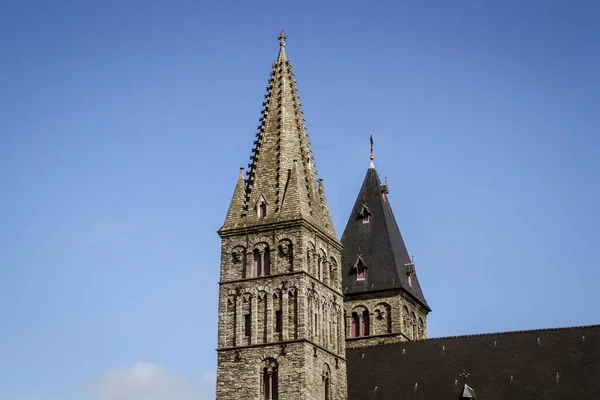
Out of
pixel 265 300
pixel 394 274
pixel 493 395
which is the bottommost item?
pixel 493 395

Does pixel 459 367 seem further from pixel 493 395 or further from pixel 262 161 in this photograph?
pixel 262 161

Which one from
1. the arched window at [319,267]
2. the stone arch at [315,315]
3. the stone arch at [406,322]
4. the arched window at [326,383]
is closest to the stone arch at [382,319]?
the stone arch at [406,322]

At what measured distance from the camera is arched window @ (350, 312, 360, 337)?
66875 mm

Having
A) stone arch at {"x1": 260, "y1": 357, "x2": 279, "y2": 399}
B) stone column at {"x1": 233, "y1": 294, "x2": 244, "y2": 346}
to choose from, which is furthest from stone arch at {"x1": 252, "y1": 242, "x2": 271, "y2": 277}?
stone arch at {"x1": 260, "y1": 357, "x2": 279, "y2": 399}

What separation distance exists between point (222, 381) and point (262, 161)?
11.5 meters

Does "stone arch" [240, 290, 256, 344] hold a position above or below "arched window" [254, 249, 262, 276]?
below

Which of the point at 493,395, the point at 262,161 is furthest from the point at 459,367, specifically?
the point at 262,161

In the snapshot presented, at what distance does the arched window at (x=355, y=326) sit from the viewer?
6688 centimetres

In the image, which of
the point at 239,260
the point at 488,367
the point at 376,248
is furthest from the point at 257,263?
the point at 376,248

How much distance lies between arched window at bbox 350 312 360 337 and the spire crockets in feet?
29.0

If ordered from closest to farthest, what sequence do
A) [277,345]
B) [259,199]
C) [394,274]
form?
[277,345], [259,199], [394,274]

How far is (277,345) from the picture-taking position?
179 ft

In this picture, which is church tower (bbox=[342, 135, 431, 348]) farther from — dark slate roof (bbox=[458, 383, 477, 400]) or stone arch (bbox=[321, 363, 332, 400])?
dark slate roof (bbox=[458, 383, 477, 400])

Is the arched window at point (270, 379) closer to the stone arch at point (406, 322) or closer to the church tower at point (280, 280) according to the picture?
the church tower at point (280, 280)
